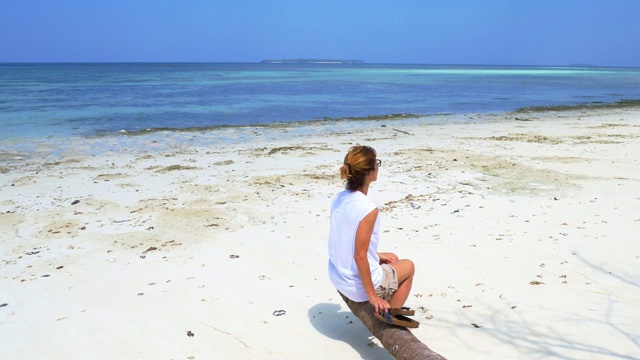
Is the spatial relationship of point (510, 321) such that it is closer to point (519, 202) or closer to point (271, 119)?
point (519, 202)

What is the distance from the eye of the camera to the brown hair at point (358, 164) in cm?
307

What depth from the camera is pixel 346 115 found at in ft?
67.5

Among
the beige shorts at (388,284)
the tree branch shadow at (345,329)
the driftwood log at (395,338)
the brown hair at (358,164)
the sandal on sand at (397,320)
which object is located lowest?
the tree branch shadow at (345,329)

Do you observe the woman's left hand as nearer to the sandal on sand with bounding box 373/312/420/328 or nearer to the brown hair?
the sandal on sand with bounding box 373/312/420/328

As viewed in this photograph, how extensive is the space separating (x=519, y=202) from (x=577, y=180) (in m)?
1.68

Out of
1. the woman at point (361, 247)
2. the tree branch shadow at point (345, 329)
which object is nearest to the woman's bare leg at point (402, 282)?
the woman at point (361, 247)

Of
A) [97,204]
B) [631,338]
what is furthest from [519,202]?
[97,204]

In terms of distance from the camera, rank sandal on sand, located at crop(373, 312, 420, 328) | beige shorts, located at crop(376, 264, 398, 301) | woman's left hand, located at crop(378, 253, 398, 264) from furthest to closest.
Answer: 1. woman's left hand, located at crop(378, 253, 398, 264)
2. beige shorts, located at crop(376, 264, 398, 301)
3. sandal on sand, located at crop(373, 312, 420, 328)

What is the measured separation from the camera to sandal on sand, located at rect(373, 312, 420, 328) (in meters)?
2.99

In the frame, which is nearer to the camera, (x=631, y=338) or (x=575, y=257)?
(x=631, y=338)

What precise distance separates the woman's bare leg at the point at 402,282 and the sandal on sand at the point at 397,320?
1.22 feet

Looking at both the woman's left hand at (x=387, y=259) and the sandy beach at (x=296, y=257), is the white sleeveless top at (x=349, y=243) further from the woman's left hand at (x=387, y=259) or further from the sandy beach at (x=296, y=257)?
the sandy beach at (x=296, y=257)

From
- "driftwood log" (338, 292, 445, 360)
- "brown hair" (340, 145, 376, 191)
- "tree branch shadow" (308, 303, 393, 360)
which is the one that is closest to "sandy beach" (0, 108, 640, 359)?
"tree branch shadow" (308, 303, 393, 360)

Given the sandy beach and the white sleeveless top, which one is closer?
the white sleeveless top
